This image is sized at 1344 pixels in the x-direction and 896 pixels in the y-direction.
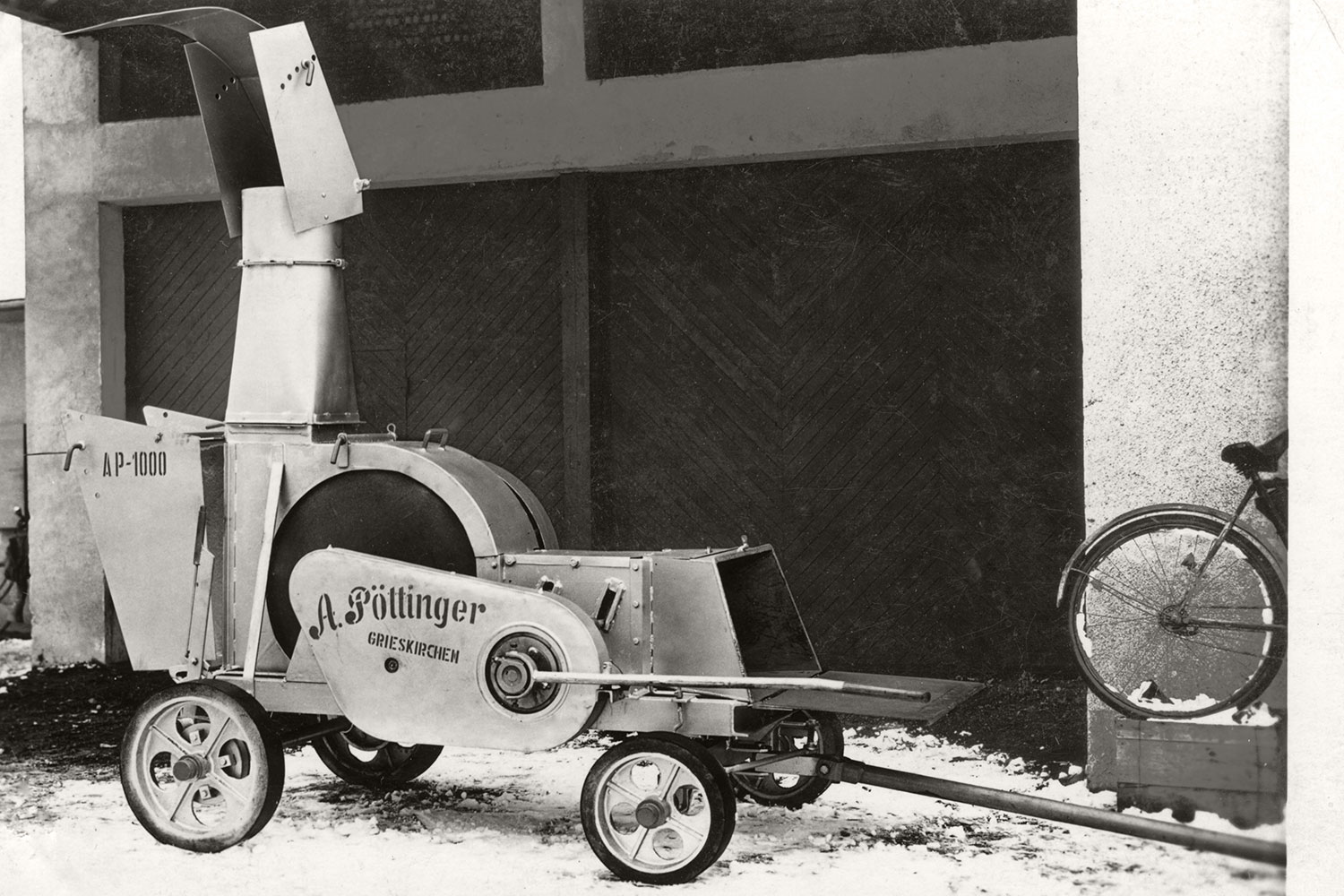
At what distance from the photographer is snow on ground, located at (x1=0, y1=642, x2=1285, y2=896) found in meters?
5.02

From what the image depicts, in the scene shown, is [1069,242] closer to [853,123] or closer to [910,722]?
[853,123]

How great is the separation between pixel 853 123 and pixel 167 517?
4082 mm

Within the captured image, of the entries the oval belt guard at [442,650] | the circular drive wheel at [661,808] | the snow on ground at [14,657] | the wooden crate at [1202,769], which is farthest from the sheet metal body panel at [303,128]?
the snow on ground at [14,657]

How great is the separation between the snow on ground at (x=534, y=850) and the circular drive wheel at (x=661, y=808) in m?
0.10

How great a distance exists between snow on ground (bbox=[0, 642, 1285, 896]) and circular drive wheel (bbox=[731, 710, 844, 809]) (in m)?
0.07

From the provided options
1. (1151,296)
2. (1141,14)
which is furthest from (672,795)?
(1141,14)

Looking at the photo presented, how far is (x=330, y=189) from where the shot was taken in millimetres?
5527

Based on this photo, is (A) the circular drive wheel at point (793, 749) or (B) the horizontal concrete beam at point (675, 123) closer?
(A) the circular drive wheel at point (793, 749)

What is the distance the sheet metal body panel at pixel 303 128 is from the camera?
5.45m

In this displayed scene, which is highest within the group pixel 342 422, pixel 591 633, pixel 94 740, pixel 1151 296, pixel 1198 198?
pixel 1198 198

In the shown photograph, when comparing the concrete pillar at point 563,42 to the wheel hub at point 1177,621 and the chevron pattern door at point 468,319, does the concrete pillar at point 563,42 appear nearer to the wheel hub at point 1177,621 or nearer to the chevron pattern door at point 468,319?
the chevron pattern door at point 468,319
